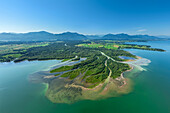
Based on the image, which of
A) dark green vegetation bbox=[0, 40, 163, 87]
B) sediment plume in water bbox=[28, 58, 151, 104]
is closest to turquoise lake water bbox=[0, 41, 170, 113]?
sediment plume in water bbox=[28, 58, 151, 104]

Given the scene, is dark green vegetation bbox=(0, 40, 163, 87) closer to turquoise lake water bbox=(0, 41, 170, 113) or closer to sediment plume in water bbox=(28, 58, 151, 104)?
sediment plume in water bbox=(28, 58, 151, 104)

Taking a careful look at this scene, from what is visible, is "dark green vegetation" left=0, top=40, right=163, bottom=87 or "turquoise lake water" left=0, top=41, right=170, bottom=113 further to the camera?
"dark green vegetation" left=0, top=40, right=163, bottom=87

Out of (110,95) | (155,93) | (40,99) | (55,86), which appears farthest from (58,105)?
(155,93)

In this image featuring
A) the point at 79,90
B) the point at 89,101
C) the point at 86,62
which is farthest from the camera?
the point at 86,62

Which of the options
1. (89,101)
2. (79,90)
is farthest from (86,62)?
(89,101)

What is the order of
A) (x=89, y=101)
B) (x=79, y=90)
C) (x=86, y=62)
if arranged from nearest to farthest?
(x=89, y=101) < (x=79, y=90) < (x=86, y=62)

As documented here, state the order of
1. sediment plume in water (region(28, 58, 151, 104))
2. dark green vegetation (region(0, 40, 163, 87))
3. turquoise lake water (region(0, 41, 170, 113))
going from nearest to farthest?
turquoise lake water (region(0, 41, 170, 113))
sediment plume in water (region(28, 58, 151, 104))
dark green vegetation (region(0, 40, 163, 87))

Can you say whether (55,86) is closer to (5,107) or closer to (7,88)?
(5,107)

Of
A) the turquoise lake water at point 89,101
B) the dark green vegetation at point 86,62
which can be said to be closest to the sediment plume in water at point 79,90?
the turquoise lake water at point 89,101

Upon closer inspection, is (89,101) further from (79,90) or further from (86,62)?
(86,62)

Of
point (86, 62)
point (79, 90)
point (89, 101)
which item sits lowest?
point (89, 101)

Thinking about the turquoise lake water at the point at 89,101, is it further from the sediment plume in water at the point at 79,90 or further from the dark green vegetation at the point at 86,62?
the dark green vegetation at the point at 86,62

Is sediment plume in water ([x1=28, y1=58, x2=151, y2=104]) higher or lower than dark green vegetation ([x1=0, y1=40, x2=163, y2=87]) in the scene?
lower
